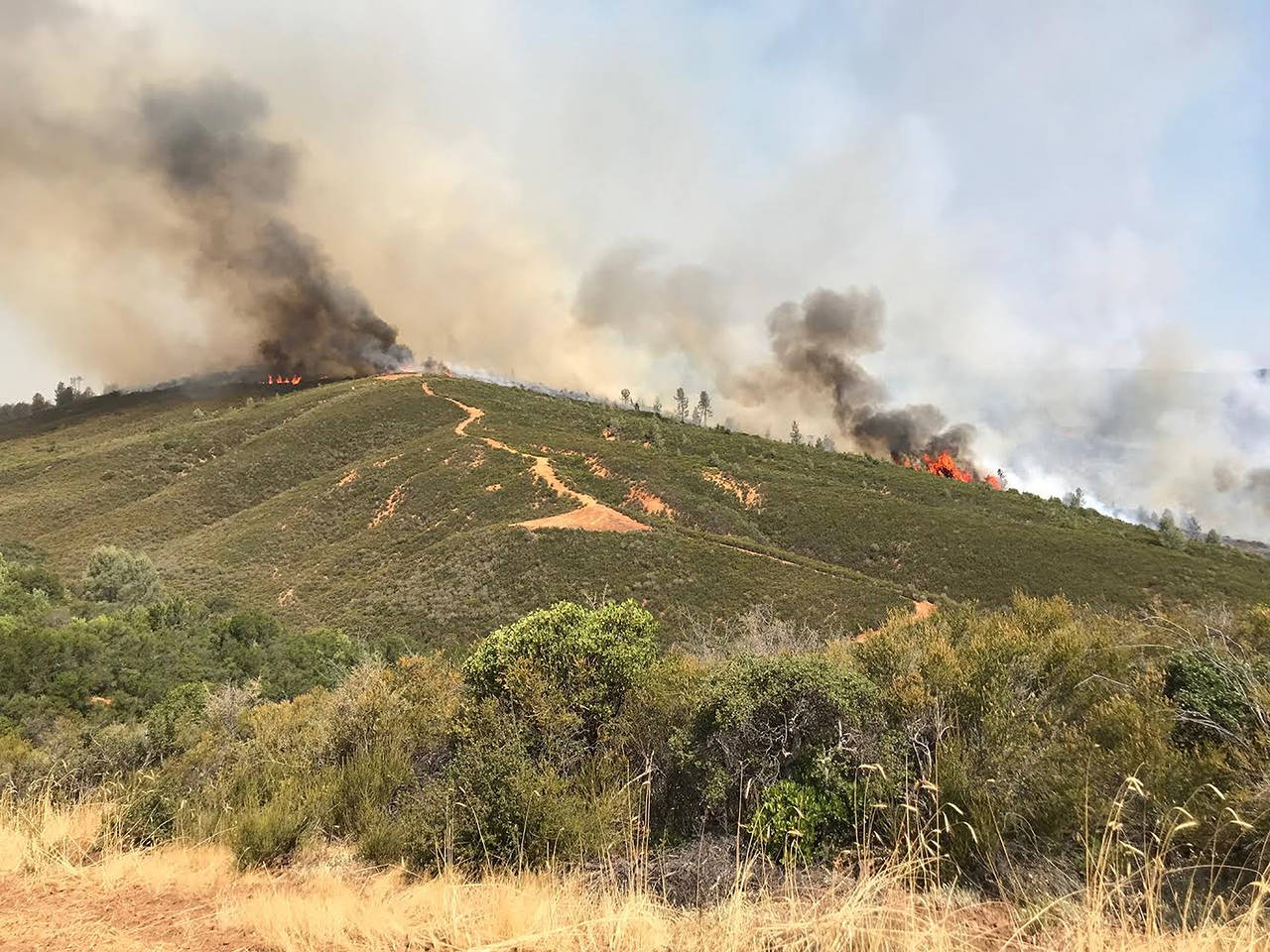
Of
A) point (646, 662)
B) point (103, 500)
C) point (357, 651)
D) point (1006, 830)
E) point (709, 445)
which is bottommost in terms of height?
point (357, 651)

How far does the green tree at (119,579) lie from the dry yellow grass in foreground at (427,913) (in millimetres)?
45091

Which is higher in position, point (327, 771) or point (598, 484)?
point (598, 484)

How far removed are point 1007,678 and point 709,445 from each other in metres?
80.4

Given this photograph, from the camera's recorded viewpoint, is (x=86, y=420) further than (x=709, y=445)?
Yes

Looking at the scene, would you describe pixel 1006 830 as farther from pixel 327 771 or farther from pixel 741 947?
pixel 327 771

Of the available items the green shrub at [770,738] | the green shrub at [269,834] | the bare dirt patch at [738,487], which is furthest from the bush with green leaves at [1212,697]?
the bare dirt patch at [738,487]

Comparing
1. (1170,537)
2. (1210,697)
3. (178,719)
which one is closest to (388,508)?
(178,719)

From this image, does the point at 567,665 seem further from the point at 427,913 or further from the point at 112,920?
the point at 112,920

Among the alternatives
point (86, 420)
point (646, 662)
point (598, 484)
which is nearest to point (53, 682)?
point (646, 662)

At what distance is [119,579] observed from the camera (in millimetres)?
43438

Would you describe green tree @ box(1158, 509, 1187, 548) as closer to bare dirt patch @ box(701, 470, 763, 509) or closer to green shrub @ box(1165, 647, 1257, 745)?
bare dirt patch @ box(701, 470, 763, 509)

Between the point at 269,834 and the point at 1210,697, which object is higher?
the point at 1210,697

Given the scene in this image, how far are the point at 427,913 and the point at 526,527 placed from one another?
44.4 m

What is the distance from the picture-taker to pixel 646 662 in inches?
368
